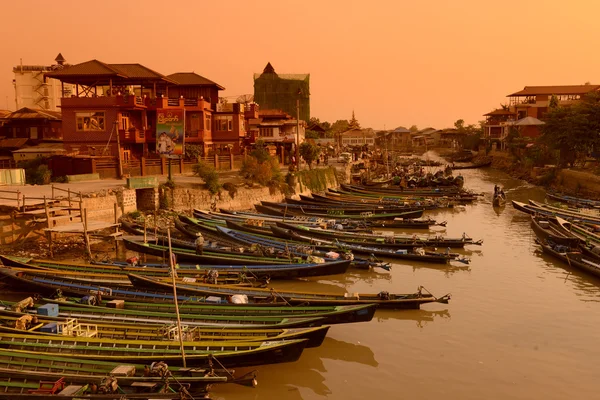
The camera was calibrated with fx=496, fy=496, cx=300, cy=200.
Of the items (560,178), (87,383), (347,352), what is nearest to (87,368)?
(87,383)

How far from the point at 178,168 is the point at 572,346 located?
33.8 meters

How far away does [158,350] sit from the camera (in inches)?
539

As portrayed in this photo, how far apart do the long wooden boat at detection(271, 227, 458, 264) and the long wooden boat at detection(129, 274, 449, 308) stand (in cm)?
734

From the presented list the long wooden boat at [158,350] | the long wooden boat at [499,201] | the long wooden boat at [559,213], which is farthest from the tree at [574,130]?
the long wooden boat at [158,350]

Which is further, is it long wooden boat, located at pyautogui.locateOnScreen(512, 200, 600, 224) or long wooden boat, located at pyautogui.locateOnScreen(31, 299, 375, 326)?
long wooden boat, located at pyautogui.locateOnScreen(512, 200, 600, 224)

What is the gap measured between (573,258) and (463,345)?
13272 mm

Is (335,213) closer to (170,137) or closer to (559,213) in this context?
(170,137)

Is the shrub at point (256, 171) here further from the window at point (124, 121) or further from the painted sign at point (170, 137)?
the window at point (124, 121)

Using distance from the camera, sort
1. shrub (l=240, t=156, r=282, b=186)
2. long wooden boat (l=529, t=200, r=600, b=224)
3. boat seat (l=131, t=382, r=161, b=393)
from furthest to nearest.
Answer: shrub (l=240, t=156, r=282, b=186)
long wooden boat (l=529, t=200, r=600, b=224)
boat seat (l=131, t=382, r=161, b=393)

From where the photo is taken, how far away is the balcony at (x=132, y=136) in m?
41.4

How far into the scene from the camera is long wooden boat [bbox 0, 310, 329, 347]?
14.5 metres

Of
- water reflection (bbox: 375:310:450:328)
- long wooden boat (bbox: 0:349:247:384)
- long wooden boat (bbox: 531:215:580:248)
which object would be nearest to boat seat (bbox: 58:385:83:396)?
long wooden boat (bbox: 0:349:247:384)

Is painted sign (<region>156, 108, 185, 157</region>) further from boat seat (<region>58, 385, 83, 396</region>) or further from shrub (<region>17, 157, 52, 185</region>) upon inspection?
boat seat (<region>58, 385, 83, 396</region>)

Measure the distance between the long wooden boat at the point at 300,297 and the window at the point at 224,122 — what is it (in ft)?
116
